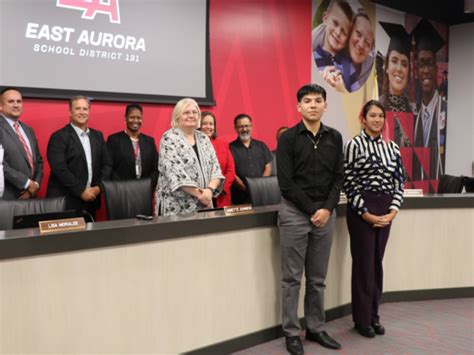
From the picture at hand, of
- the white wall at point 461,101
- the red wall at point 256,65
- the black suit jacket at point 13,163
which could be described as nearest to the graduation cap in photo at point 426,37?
the white wall at point 461,101

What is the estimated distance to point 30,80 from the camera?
14.2 feet

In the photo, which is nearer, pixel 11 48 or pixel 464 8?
pixel 11 48

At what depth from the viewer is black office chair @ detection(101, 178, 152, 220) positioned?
3.25 m

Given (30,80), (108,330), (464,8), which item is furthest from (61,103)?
(464,8)

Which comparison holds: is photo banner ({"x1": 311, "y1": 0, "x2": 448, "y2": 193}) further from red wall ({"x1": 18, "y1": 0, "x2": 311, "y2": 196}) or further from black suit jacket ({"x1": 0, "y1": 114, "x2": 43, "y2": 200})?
black suit jacket ({"x1": 0, "y1": 114, "x2": 43, "y2": 200})

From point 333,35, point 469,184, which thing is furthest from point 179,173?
point 333,35

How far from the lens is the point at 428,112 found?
332 inches

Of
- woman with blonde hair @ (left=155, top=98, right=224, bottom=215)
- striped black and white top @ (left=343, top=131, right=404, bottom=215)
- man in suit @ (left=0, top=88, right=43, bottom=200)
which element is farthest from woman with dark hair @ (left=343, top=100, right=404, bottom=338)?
man in suit @ (left=0, top=88, right=43, bottom=200)

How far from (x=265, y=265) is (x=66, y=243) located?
47.9 inches

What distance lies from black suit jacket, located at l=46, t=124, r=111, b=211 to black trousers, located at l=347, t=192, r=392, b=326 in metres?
1.96

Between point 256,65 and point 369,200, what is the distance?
3.24 meters

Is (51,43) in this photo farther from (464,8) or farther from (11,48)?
(464,8)

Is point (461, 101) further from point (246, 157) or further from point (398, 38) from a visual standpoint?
point (246, 157)

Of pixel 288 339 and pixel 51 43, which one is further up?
pixel 51 43
